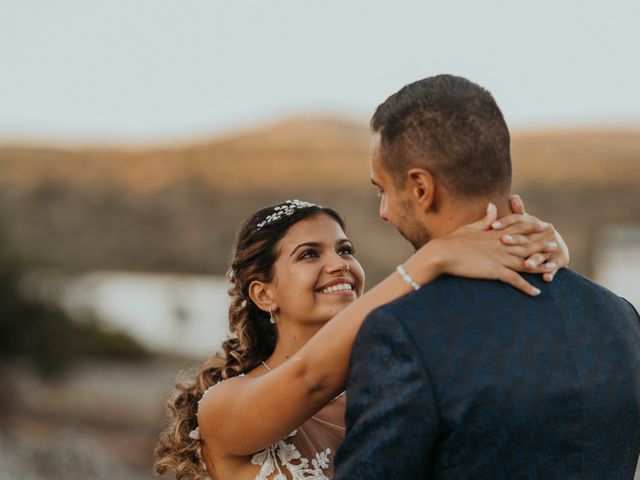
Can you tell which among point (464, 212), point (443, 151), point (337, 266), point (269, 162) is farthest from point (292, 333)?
point (269, 162)

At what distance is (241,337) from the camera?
12.9 ft

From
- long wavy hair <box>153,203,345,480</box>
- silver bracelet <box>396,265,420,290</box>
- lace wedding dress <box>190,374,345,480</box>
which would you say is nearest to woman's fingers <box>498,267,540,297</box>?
silver bracelet <box>396,265,420,290</box>

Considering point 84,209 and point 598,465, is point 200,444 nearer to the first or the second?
point 598,465

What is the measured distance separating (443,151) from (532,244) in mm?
365

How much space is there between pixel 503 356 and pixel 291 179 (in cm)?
4991

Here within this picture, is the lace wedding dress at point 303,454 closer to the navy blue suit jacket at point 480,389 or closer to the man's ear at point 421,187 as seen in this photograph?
the navy blue suit jacket at point 480,389

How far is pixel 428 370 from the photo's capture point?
7.64 ft

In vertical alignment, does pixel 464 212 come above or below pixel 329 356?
above

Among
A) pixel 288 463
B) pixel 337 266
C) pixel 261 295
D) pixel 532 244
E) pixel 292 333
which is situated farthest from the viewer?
pixel 261 295

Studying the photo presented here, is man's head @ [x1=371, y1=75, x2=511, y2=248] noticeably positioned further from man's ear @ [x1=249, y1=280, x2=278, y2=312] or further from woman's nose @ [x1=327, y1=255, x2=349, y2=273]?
man's ear @ [x1=249, y1=280, x2=278, y2=312]

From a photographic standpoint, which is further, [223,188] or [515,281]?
[223,188]

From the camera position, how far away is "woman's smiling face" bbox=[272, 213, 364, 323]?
3.62 m

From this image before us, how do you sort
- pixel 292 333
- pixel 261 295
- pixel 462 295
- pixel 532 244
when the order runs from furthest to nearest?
pixel 261 295 → pixel 292 333 → pixel 532 244 → pixel 462 295

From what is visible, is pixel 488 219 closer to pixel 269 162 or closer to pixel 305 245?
pixel 305 245
